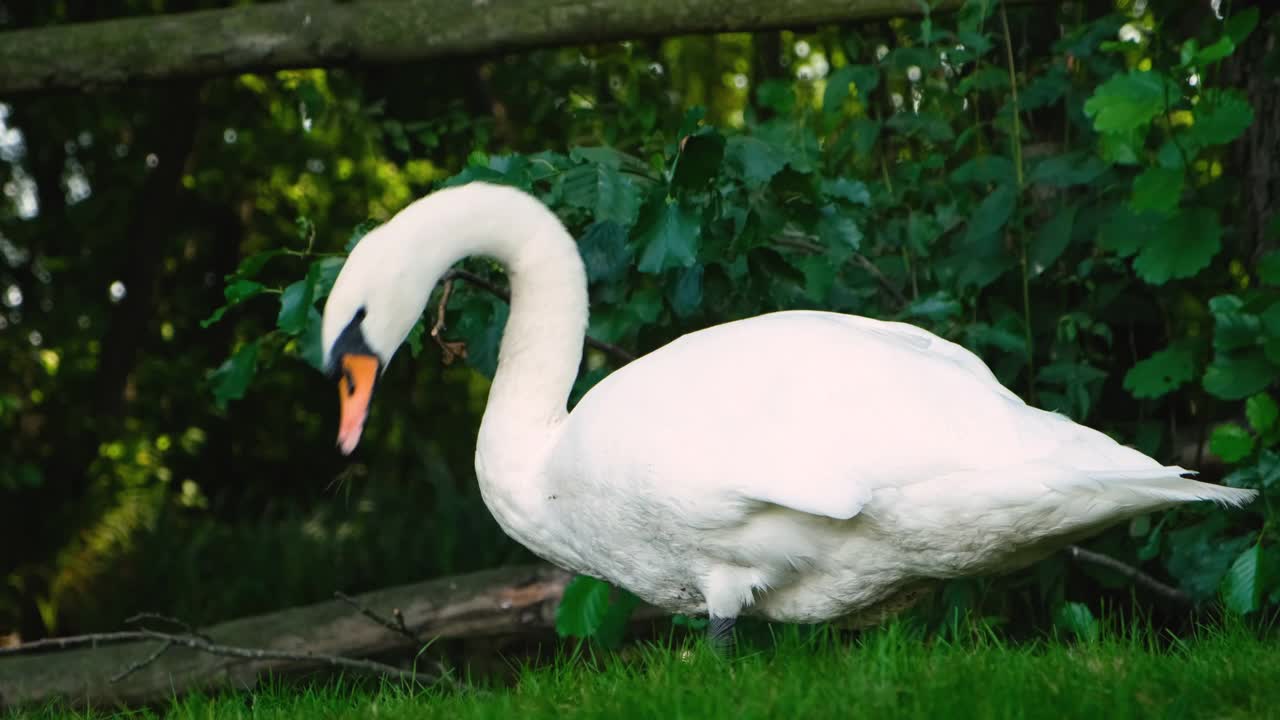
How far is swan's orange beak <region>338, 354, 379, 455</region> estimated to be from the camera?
3051 mm

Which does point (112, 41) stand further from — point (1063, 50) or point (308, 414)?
A: point (308, 414)

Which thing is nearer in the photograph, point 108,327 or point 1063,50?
point 1063,50

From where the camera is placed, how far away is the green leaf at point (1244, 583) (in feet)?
12.1

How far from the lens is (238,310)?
9602 millimetres

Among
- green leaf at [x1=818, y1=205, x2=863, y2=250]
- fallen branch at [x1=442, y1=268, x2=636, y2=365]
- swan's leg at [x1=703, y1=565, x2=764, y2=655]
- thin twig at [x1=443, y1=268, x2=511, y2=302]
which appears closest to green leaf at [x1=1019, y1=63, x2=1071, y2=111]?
green leaf at [x1=818, y1=205, x2=863, y2=250]

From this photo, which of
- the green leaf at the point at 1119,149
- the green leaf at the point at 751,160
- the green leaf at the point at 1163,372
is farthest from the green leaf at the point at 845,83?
the green leaf at the point at 1163,372

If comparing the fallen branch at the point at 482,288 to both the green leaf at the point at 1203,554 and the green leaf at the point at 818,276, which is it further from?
the green leaf at the point at 1203,554

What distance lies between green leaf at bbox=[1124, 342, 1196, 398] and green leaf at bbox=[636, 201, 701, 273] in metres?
1.51

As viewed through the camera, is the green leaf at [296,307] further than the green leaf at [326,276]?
No

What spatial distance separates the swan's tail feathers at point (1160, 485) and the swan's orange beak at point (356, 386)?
147 cm

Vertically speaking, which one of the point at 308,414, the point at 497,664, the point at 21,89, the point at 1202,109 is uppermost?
the point at 21,89

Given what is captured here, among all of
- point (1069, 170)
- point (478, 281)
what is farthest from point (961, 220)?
point (478, 281)

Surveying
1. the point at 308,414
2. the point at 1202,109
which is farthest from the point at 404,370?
the point at 1202,109

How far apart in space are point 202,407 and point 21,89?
494cm
